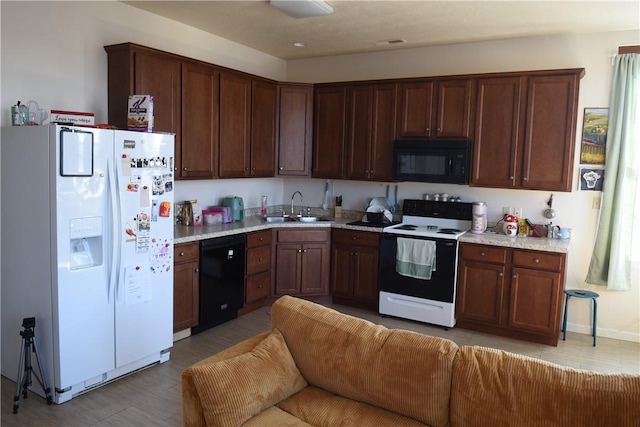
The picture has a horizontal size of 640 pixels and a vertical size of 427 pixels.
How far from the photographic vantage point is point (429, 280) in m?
4.53

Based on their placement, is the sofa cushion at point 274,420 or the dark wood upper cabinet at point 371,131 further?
the dark wood upper cabinet at point 371,131

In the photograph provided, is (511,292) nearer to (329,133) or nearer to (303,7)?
(329,133)

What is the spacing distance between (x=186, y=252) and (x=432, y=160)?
2.52 meters

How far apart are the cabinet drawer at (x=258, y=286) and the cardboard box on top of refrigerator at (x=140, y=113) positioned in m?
→ 1.87

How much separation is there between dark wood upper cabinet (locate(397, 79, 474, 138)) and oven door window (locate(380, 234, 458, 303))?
43.3 inches

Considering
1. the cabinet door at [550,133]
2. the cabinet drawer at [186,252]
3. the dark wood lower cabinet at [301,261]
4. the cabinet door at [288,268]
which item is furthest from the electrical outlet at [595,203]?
the cabinet drawer at [186,252]

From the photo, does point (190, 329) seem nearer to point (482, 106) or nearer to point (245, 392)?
point (245, 392)

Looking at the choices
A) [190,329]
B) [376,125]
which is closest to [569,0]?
[376,125]

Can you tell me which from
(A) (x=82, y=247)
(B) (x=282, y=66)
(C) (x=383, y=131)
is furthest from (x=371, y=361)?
(B) (x=282, y=66)

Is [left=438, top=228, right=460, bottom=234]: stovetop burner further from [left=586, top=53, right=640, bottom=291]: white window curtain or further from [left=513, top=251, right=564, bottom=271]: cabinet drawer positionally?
[left=586, top=53, right=640, bottom=291]: white window curtain

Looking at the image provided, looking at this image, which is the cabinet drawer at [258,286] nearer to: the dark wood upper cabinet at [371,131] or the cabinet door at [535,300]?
the dark wood upper cabinet at [371,131]

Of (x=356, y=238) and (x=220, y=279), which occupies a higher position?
(x=356, y=238)

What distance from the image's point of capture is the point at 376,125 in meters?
5.06

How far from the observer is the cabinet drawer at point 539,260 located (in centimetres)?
407
